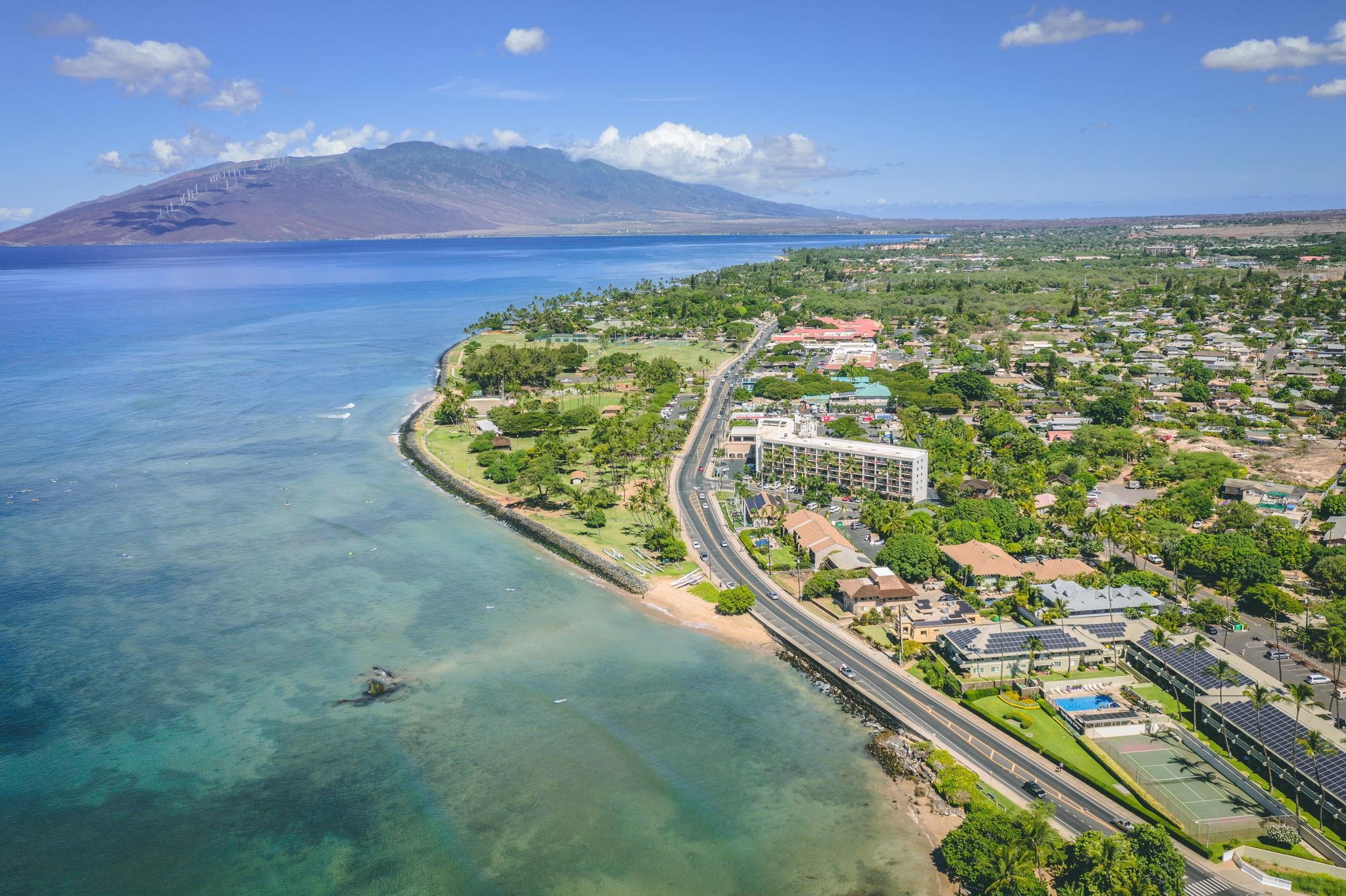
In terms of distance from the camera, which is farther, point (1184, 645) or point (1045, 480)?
point (1045, 480)

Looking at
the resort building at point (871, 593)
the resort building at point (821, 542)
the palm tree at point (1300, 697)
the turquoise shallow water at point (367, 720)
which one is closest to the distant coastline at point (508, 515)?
the turquoise shallow water at point (367, 720)

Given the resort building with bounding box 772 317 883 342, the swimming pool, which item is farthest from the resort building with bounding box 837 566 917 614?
the resort building with bounding box 772 317 883 342

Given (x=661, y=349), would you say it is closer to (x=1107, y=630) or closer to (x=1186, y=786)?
(x=1107, y=630)

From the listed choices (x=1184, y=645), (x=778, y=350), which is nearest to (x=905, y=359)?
(x=778, y=350)

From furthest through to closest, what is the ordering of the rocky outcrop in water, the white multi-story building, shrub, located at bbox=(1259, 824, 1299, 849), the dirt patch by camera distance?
the dirt patch
the white multi-story building
the rocky outcrop in water
shrub, located at bbox=(1259, 824, 1299, 849)

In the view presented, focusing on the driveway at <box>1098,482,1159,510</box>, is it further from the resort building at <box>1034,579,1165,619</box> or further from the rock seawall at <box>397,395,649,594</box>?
the rock seawall at <box>397,395,649,594</box>

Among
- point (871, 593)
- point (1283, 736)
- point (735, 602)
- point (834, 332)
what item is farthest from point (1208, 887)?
point (834, 332)

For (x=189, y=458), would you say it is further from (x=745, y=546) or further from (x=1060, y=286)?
(x=1060, y=286)
